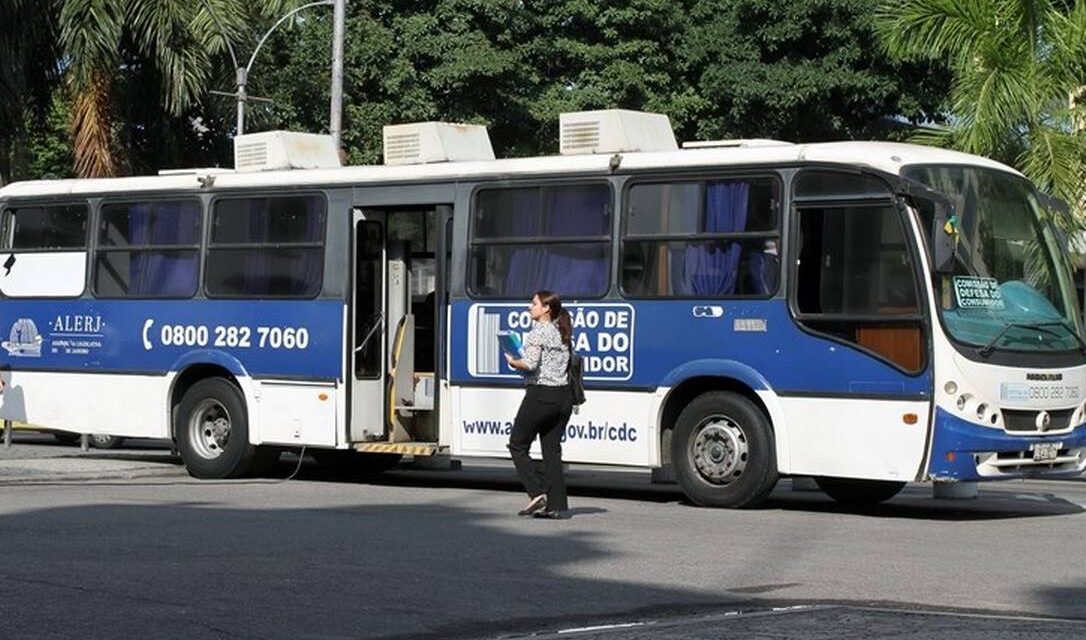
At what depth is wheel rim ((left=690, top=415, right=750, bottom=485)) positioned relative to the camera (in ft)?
55.0

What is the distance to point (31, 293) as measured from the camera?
21.7m

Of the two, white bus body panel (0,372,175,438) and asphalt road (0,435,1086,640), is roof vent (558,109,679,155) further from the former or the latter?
white bus body panel (0,372,175,438)

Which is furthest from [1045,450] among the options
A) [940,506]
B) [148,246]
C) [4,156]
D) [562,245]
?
[4,156]

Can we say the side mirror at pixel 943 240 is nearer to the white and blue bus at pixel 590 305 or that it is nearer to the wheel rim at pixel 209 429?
the white and blue bus at pixel 590 305

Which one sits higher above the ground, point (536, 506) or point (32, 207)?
point (32, 207)

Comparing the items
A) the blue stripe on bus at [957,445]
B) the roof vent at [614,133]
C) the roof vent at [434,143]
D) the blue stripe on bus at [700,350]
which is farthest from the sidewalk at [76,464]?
the blue stripe on bus at [957,445]

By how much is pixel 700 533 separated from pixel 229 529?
3.27 metres

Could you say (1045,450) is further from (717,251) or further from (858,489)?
(717,251)

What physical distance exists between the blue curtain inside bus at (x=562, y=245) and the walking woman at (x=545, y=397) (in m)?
2.06

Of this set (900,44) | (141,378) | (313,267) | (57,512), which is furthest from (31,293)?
(900,44)

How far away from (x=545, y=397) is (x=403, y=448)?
3.53 meters

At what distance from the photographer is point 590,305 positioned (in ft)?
58.0

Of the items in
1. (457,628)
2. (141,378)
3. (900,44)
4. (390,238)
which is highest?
(900,44)

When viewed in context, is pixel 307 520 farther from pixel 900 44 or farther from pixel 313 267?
pixel 900 44
